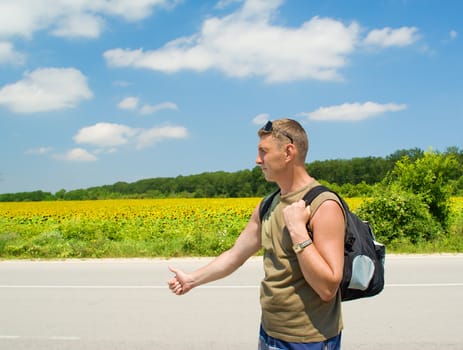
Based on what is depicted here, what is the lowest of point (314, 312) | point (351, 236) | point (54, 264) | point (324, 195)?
point (54, 264)

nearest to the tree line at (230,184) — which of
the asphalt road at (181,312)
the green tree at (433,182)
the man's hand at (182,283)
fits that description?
the green tree at (433,182)

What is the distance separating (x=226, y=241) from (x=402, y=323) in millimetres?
6545

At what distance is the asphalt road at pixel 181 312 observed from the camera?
4.82 m

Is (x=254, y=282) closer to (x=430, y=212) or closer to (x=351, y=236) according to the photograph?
(x=351, y=236)

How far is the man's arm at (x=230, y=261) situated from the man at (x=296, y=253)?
0.22 meters

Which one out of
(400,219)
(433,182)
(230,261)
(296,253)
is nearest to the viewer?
(296,253)

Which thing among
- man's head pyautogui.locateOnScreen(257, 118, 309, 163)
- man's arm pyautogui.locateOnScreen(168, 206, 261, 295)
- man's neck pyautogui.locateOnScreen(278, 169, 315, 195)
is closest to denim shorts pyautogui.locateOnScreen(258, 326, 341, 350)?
man's arm pyautogui.locateOnScreen(168, 206, 261, 295)

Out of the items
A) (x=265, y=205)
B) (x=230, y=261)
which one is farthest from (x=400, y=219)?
(x=265, y=205)

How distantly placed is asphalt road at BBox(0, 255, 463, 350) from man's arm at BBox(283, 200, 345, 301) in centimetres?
303

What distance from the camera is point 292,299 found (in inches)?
77.8

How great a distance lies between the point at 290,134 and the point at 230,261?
0.80 metres

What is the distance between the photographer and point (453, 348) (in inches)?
178

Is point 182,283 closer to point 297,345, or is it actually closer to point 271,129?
point 297,345

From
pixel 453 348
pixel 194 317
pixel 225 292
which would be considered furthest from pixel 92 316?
pixel 453 348
